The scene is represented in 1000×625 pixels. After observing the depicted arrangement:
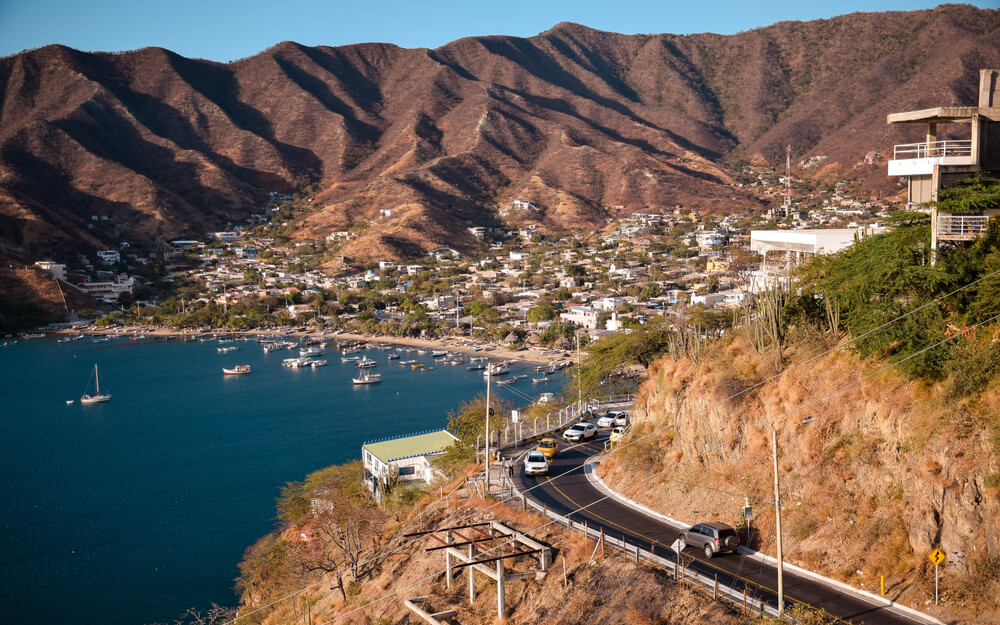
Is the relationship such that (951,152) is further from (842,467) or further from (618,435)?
(618,435)

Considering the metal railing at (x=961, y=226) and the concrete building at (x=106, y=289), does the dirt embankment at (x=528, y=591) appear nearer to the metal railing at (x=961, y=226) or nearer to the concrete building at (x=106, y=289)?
the metal railing at (x=961, y=226)

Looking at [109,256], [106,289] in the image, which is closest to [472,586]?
[106,289]

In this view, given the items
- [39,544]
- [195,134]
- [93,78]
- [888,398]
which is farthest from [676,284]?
[93,78]

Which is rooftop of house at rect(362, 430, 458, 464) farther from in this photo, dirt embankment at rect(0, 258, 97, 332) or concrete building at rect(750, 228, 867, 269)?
dirt embankment at rect(0, 258, 97, 332)

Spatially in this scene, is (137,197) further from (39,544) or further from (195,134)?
(39,544)

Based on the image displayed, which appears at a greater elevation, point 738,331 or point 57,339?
point 738,331

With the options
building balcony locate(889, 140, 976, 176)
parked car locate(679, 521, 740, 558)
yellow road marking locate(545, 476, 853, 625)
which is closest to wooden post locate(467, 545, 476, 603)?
yellow road marking locate(545, 476, 853, 625)
